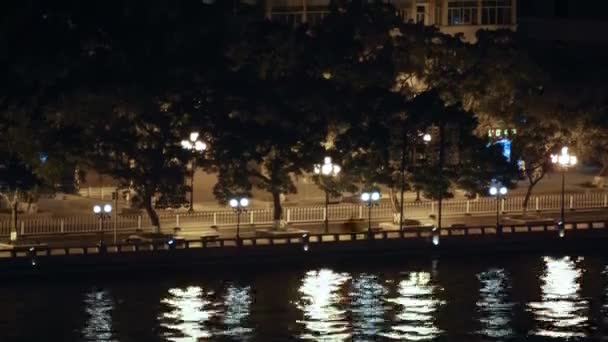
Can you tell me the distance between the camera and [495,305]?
266ft

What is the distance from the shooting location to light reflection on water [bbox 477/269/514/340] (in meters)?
75.1

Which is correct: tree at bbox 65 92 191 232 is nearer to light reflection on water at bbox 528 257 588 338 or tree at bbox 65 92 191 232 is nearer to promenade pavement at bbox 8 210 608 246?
promenade pavement at bbox 8 210 608 246

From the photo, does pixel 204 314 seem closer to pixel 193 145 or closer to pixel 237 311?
pixel 237 311

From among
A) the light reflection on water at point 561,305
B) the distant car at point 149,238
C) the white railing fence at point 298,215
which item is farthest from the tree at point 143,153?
the light reflection on water at point 561,305

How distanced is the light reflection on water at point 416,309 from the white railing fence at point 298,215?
35.0 feet

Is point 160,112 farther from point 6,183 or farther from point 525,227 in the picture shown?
point 525,227

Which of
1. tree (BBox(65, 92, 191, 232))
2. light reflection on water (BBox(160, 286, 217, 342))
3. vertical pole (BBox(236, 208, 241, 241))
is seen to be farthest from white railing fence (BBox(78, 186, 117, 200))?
light reflection on water (BBox(160, 286, 217, 342))

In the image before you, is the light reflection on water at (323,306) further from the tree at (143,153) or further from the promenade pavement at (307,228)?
the tree at (143,153)

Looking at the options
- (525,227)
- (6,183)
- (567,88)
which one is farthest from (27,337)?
(567,88)

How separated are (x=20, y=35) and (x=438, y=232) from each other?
24146 mm

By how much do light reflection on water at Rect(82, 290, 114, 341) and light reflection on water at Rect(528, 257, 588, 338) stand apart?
1768cm

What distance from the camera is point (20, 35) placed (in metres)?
88.0

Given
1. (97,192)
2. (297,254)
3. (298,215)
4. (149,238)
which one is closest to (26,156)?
(149,238)

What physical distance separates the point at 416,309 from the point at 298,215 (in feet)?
64.4
